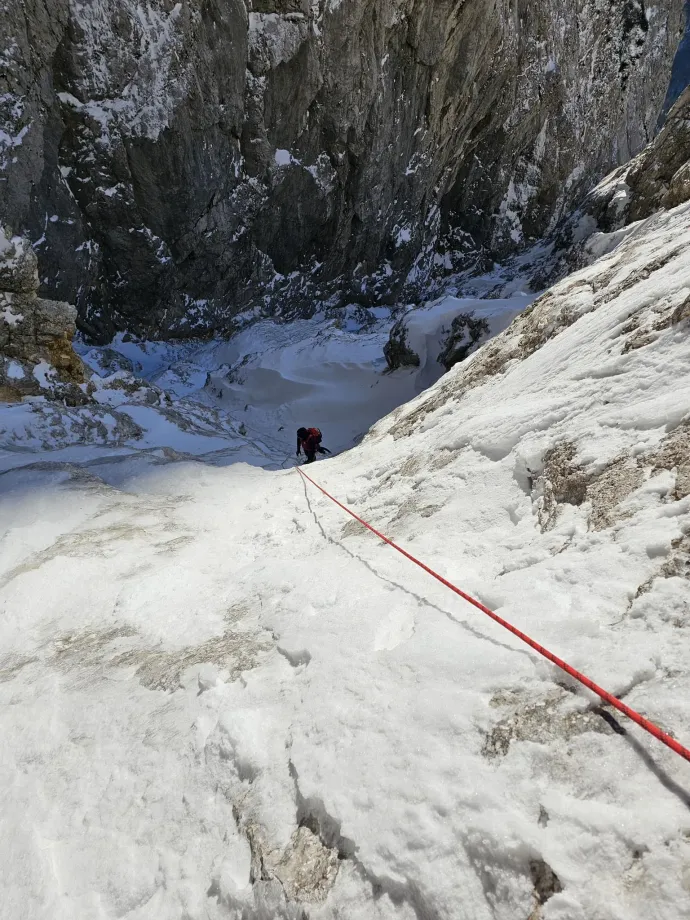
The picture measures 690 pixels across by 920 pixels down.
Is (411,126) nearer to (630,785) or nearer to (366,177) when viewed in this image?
(366,177)

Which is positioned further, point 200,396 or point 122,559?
point 200,396

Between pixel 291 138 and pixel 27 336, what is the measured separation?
17.9 m

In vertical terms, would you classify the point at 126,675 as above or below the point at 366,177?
below

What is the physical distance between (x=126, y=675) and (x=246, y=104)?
86.2 ft

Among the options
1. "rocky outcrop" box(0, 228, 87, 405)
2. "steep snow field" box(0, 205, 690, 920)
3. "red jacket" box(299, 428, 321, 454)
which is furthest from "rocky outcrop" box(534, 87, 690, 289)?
"rocky outcrop" box(0, 228, 87, 405)

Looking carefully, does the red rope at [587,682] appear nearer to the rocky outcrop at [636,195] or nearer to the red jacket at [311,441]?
the red jacket at [311,441]

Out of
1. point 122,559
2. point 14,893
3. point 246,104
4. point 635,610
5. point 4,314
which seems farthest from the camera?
point 246,104

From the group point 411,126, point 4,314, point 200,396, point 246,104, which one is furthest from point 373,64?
point 4,314

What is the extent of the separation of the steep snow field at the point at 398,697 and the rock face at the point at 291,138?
2251 centimetres

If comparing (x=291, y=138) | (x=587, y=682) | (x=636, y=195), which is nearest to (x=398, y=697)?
(x=587, y=682)

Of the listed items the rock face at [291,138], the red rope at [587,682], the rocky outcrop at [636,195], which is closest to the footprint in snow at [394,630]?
the red rope at [587,682]

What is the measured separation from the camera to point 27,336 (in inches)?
482

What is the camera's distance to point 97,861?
5.14 feet

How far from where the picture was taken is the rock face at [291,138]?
61.3 feet
